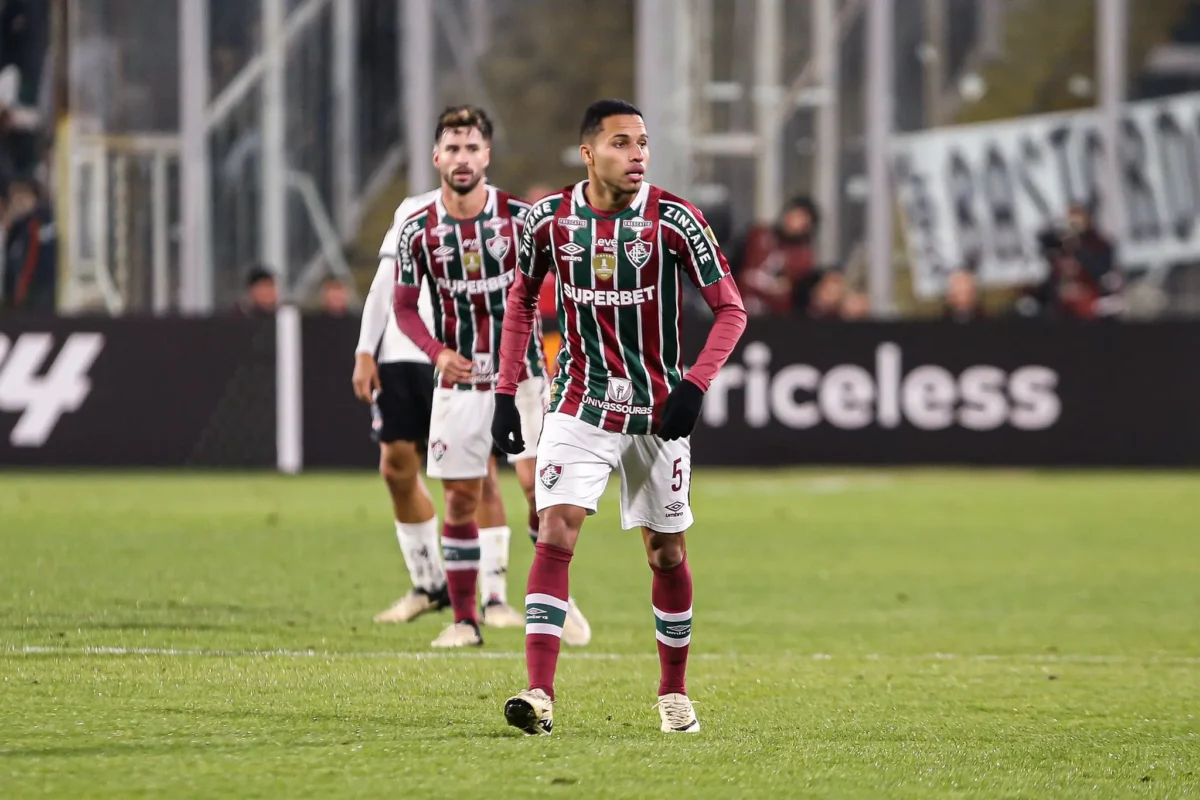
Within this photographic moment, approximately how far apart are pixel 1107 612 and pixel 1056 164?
42.3 feet

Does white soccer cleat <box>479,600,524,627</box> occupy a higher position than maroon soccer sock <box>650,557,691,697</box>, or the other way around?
Answer: maroon soccer sock <box>650,557,691,697</box>

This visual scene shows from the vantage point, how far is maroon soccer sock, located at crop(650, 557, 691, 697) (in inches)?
247

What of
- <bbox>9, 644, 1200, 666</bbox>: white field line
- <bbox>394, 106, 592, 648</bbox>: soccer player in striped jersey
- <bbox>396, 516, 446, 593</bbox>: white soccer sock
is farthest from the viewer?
<bbox>396, 516, 446, 593</bbox>: white soccer sock

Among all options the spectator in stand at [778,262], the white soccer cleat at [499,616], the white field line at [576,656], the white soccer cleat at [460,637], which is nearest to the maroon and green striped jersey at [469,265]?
the white soccer cleat at [460,637]

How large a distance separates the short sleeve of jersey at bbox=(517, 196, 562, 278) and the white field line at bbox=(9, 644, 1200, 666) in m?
1.85

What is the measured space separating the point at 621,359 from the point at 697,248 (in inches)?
15.8

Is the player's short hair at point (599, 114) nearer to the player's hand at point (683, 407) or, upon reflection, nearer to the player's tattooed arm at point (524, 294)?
the player's tattooed arm at point (524, 294)

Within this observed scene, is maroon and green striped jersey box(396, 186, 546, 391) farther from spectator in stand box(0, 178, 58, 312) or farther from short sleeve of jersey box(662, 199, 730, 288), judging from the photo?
spectator in stand box(0, 178, 58, 312)

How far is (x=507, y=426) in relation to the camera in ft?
20.5

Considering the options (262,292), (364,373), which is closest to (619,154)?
(364,373)

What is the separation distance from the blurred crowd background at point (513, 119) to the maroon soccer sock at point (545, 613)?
12974mm

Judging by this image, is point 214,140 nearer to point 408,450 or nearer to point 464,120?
point 408,450

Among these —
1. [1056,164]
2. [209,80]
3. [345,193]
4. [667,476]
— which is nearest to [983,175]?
[1056,164]

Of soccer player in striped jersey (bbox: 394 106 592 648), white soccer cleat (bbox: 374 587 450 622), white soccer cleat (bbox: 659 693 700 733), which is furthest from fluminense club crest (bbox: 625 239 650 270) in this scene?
white soccer cleat (bbox: 374 587 450 622)
